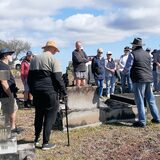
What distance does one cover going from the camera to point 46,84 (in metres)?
8.03

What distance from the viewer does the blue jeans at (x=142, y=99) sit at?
9797 millimetres

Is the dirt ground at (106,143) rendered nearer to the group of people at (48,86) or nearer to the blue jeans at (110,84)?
the group of people at (48,86)

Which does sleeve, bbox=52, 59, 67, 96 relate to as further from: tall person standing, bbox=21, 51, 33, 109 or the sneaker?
tall person standing, bbox=21, 51, 33, 109

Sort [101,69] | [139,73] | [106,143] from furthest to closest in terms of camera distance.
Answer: [101,69], [139,73], [106,143]

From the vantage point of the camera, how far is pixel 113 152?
7781mm

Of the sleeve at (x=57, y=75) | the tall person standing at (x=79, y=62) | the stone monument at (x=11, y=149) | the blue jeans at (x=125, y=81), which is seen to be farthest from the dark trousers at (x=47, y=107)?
the blue jeans at (x=125, y=81)

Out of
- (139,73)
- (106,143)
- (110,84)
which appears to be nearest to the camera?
(106,143)

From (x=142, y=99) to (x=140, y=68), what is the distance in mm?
713

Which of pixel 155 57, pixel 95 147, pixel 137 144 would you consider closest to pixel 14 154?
pixel 95 147

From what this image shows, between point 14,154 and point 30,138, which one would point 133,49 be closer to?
point 30,138

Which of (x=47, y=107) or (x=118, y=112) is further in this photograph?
(x=118, y=112)

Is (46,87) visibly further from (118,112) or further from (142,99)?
(118,112)

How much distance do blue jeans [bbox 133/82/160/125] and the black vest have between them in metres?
0.15

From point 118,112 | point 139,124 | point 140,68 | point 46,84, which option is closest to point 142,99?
point 139,124
